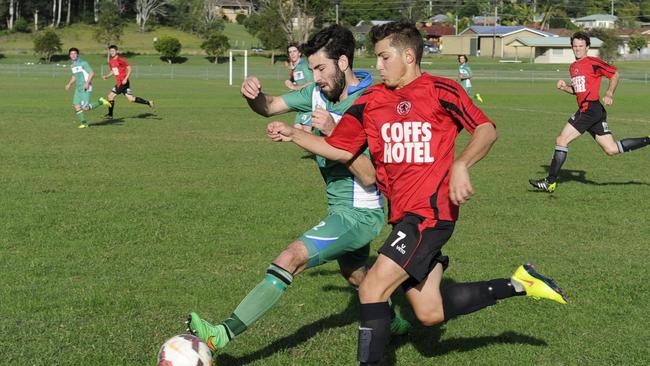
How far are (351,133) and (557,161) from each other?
885cm

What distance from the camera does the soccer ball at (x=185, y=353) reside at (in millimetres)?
4758

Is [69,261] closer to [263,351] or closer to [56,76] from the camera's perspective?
[263,351]

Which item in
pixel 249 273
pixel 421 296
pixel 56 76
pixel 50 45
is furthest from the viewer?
pixel 50 45

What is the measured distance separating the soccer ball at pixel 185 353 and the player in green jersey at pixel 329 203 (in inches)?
3.3

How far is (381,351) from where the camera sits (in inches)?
189

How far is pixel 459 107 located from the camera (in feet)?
16.3

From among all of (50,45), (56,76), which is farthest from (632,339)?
(50,45)

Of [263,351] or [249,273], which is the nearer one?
[263,351]

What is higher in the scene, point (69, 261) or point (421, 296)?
point (421, 296)

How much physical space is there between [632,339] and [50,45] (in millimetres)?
81782

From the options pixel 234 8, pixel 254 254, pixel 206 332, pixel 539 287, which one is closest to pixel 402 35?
pixel 539 287

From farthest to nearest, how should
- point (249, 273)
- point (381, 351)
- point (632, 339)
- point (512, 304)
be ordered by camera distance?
point (249, 273) < point (512, 304) < point (632, 339) < point (381, 351)

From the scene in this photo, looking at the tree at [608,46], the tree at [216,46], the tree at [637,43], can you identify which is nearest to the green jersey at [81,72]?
the tree at [216,46]

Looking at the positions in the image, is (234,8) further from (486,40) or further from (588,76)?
(588,76)
